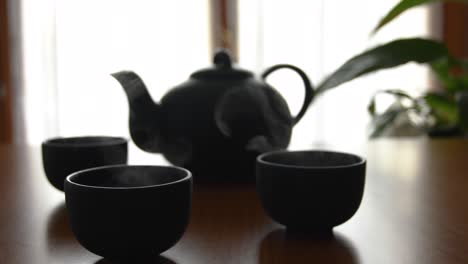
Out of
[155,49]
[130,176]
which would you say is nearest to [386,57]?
[130,176]

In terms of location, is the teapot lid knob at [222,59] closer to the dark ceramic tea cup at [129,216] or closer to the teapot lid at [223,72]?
the teapot lid at [223,72]

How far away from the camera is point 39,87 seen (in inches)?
79.8

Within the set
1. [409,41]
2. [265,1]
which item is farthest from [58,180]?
[265,1]

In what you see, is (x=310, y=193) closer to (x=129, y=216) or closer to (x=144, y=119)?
(x=129, y=216)

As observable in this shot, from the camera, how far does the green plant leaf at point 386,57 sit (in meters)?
0.39

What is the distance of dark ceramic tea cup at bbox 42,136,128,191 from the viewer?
0.45 meters

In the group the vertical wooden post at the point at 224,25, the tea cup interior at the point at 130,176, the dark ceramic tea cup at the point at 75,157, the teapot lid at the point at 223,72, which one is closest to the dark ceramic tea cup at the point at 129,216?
the tea cup interior at the point at 130,176

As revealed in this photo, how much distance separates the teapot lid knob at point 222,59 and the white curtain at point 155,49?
53.8 inches

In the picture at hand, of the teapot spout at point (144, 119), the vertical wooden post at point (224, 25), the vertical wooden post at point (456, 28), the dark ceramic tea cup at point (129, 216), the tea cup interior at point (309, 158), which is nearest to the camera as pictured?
the dark ceramic tea cup at point (129, 216)

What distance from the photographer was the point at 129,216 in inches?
10.7

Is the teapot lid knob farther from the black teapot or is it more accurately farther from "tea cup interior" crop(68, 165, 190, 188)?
"tea cup interior" crop(68, 165, 190, 188)

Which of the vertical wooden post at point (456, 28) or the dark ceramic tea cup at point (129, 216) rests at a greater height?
Answer: the vertical wooden post at point (456, 28)

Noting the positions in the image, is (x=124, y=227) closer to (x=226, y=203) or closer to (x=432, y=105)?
(x=226, y=203)

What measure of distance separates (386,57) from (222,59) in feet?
0.72
